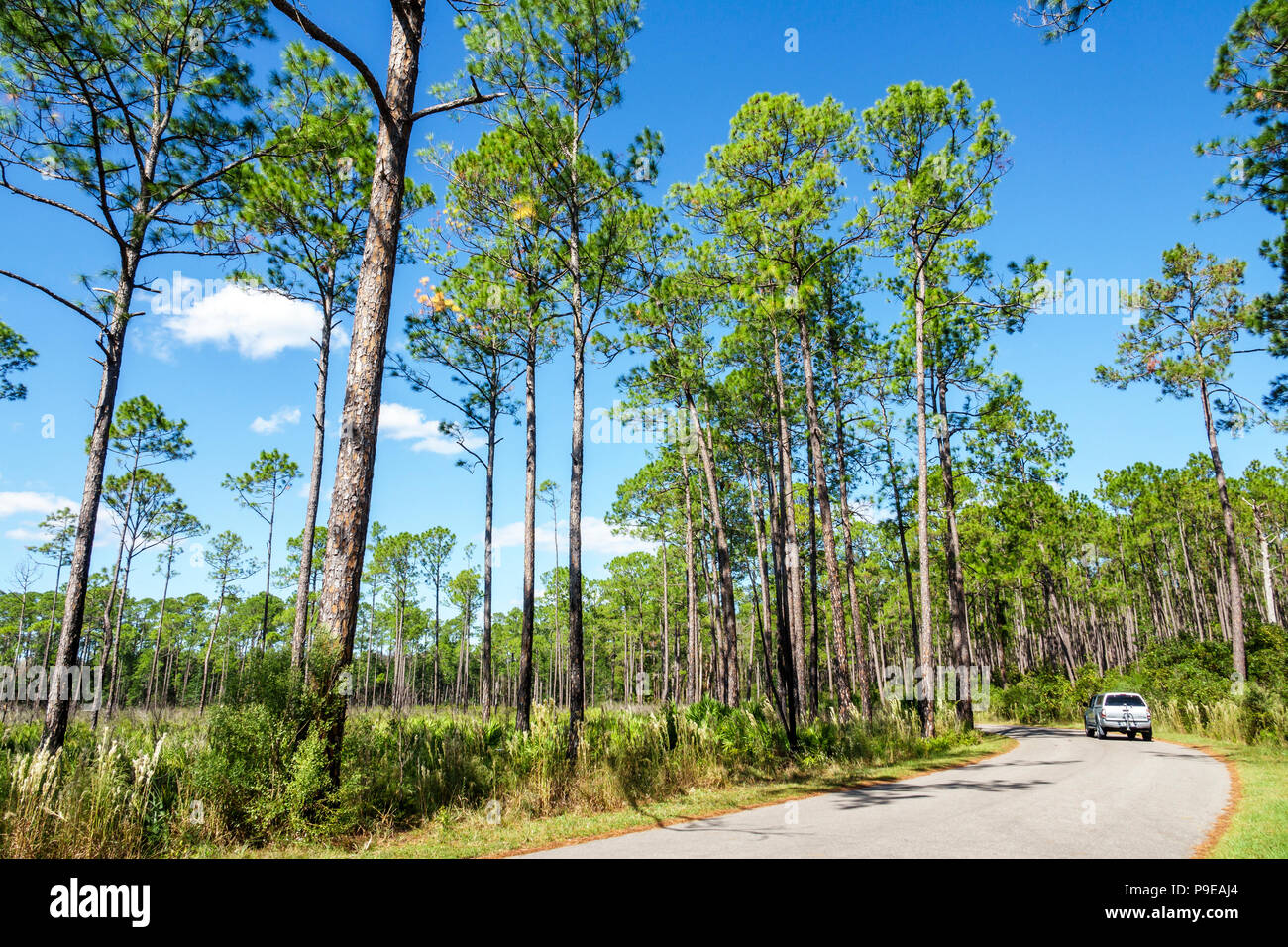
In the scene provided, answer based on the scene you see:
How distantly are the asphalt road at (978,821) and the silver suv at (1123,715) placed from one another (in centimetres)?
838

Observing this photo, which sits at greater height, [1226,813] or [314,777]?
[314,777]

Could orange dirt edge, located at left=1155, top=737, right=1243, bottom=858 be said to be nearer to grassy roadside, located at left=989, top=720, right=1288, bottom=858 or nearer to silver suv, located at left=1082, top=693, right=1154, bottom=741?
grassy roadside, located at left=989, top=720, right=1288, bottom=858

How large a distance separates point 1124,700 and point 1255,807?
543 inches

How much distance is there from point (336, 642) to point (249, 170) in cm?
1225

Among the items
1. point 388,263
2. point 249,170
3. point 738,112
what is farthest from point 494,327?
point 388,263

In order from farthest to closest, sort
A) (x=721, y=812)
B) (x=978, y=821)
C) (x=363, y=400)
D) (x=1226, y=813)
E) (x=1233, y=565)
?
(x=1233, y=565) < (x=721, y=812) < (x=1226, y=813) < (x=978, y=821) < (x=363, y=400)

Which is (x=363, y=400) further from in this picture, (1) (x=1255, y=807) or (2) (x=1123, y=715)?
(2) (x=1123, y=715)

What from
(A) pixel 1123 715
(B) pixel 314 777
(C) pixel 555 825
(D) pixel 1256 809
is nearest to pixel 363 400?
(B) pixel 314 777

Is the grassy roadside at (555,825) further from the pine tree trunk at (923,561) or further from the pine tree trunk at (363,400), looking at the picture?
the pine tree trunk at (923,561)

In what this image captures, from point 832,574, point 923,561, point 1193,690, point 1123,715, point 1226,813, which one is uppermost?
point 923,561

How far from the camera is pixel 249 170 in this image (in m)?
12.7

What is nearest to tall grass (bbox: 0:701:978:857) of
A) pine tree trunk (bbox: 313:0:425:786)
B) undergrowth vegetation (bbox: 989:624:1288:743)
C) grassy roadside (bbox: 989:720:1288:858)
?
pine tree trunk (bbox: 313:0:425:786)

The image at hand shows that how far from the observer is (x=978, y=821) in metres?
6.41

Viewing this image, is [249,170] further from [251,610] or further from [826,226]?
[251,610]
